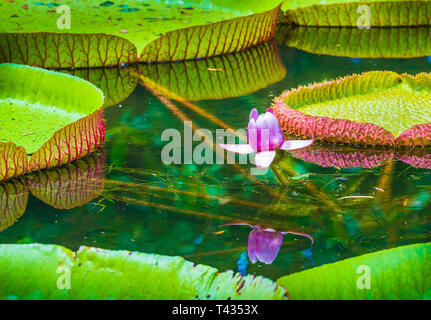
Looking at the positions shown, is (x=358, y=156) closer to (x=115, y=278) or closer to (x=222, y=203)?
(x=222, y=203)

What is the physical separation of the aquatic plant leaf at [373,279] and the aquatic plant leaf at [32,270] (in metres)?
0.47

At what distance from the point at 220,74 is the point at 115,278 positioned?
2.29m

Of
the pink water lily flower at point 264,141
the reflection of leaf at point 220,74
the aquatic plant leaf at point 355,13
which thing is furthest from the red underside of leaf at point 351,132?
the aquatic plant leaf at point 355,13

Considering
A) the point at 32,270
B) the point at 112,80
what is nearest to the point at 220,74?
the point at 112,80

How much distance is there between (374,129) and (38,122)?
4.17ft

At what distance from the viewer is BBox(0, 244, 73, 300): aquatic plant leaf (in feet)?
4.72

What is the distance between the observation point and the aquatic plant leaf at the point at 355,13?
14.8 ft

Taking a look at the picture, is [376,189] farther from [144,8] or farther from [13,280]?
[144,8]

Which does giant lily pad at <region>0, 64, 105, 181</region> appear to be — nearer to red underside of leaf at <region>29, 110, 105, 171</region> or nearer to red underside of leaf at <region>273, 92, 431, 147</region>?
red underside of leaf at <region>29, 110, 105, 171</region>

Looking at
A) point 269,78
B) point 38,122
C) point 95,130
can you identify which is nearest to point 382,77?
point 269,78

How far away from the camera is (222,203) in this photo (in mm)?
2053

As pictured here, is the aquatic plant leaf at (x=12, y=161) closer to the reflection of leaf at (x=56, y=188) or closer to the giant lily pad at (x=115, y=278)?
the reflection of leaf at (x=56, y=188)

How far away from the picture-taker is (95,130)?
2500 mm

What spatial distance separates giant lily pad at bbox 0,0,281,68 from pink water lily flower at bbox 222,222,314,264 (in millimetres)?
1973
